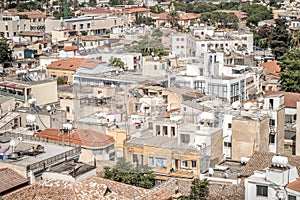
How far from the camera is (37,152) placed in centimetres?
716

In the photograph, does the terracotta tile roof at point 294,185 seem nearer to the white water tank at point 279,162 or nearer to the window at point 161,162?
the white water tank at point 279,162

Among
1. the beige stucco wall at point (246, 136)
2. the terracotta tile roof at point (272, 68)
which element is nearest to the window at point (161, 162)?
the beige stucco wall at point (246, 136)

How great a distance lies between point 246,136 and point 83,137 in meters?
2.06

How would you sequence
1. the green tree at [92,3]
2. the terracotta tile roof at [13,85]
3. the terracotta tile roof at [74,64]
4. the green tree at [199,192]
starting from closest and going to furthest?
the green tree at [199,192]
the terracotta tile roof at [13,85]
the terracotta tile roof at [74,64]
the green tree at [92,3]

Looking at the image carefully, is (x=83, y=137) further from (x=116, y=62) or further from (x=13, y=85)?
(x=116, y=62)

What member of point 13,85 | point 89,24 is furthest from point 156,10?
point 13,85

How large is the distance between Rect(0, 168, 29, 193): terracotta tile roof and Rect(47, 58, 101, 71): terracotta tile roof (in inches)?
276

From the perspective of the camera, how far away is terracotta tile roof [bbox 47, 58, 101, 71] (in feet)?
45.2

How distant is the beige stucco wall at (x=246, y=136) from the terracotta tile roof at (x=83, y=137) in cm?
156

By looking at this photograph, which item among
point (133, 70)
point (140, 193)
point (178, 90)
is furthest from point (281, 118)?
point (133, 70)

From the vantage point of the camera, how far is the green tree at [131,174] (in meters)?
6.97

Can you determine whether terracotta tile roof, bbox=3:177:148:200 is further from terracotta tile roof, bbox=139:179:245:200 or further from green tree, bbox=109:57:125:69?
green tree, bbox=109:57:125:69

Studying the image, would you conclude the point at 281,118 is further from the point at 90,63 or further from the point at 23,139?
the point at 90,63

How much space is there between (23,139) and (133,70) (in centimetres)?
589
